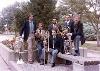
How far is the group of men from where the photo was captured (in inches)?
526

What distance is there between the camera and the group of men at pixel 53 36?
1336cm

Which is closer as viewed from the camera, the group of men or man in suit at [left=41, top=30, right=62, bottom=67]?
man in suit at [left=41, top=30, right=62, bottom=67]

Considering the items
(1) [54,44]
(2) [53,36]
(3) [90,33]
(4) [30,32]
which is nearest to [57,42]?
(1) [54,44]

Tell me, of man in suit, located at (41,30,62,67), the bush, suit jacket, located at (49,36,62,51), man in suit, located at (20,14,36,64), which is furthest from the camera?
the bush

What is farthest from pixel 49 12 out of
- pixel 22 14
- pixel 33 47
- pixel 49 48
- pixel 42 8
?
pixel 49 48

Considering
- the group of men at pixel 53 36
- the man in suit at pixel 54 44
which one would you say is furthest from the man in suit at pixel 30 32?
the man in suit at pixel 54 44

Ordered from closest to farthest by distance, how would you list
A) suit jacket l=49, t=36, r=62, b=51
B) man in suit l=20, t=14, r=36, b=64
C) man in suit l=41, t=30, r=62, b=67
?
man in suit l=41, t=30, r=62, b=67, suit jacket l=49, t=36, r=62, b=51, man in suit l=20, t=14, r=36, b=64

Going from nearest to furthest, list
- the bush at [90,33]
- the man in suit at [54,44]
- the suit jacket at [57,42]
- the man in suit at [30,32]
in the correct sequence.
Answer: the man in suit at [54,44]
the suit jacket at [57,42]
the man in suit at [30,32]
the bush at [90,33]

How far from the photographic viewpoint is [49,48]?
1358 centimetres

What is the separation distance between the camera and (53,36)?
13367 mm

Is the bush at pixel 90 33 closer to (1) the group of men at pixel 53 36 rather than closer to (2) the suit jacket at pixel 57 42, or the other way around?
(1) the group of men at pixel 53 36

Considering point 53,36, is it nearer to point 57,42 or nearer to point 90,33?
point 57,42

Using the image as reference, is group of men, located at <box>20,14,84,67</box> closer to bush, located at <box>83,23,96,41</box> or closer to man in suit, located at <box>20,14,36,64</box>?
man in suit, located at <box>20,14,36,64</box>

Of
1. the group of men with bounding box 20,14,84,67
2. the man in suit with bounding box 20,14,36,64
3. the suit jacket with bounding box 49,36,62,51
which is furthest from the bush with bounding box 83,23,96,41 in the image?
the suit jacket with bounding box 49,36,62,51
